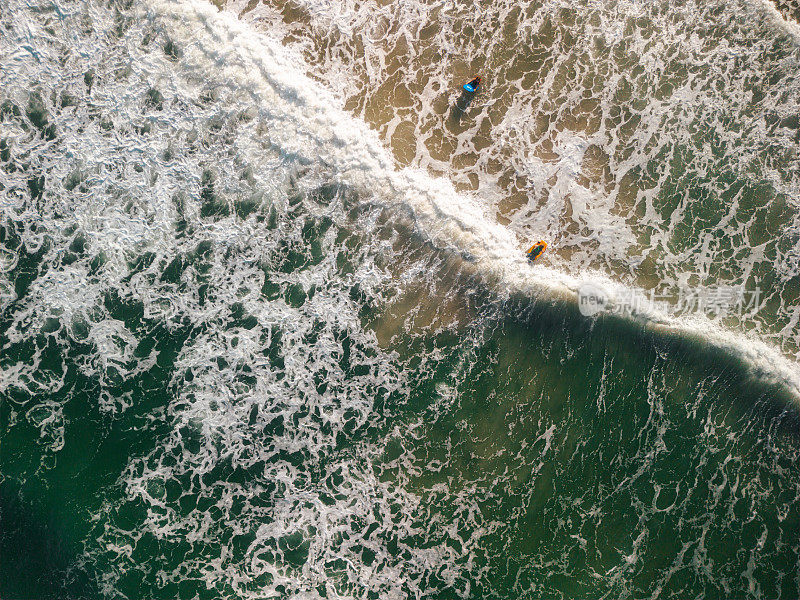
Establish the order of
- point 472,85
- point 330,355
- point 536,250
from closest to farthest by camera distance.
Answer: point 536,250
point 330,355
point 472,85

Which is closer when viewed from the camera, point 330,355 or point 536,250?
point 536,250

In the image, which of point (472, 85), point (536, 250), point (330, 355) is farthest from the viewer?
point (472, 85)
